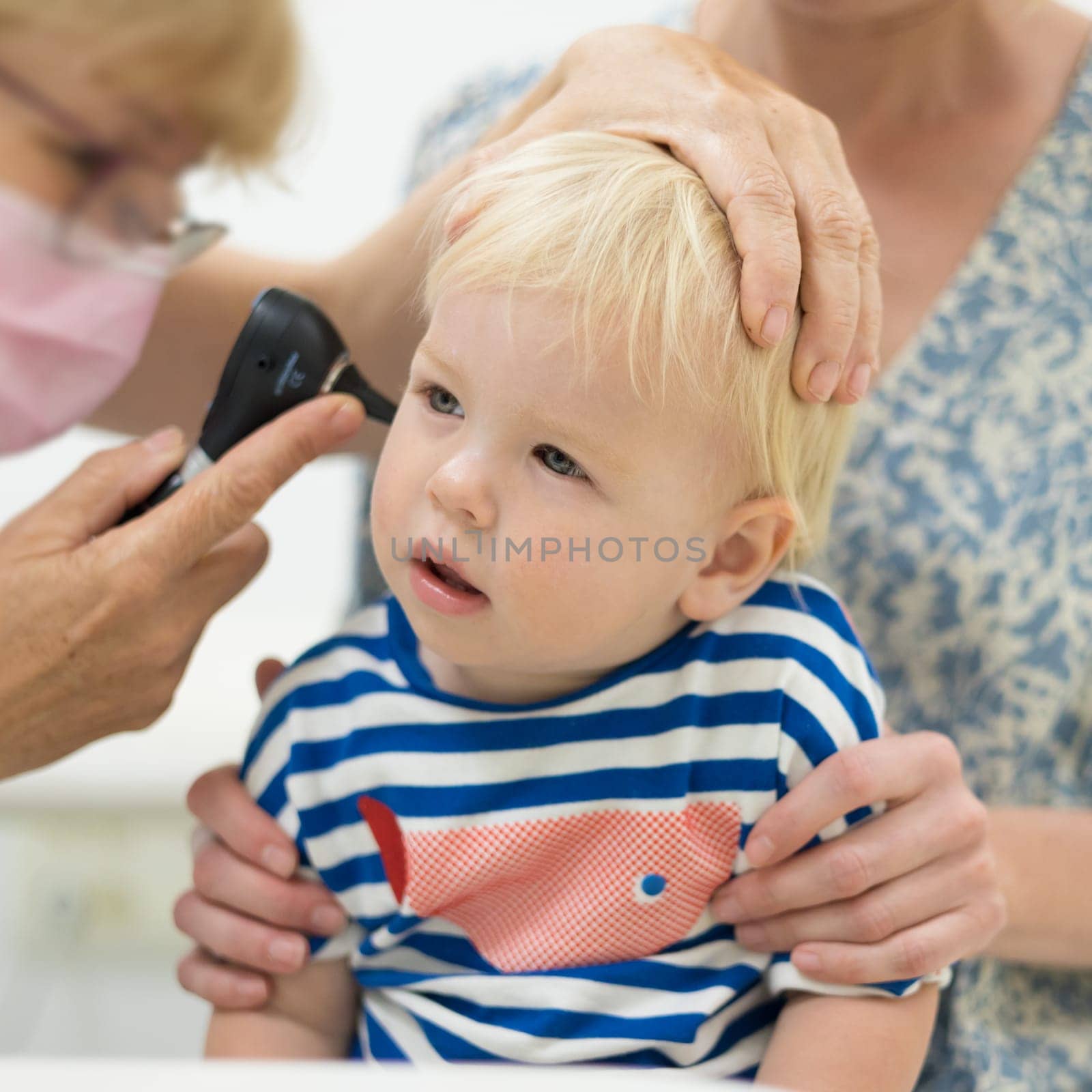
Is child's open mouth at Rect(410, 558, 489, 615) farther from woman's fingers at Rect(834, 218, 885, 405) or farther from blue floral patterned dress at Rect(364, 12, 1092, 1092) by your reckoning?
blue floral patterned dress at Rect(364, 12, 1092, 1092)

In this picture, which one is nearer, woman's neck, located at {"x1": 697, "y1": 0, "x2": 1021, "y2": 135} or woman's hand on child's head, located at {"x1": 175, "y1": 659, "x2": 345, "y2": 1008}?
woman's hand on child's head, located at {"x1": 175, "y1": 659, "x2": 345, "y2": 1008}

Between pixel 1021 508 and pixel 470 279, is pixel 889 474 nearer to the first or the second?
pixel 1021 508

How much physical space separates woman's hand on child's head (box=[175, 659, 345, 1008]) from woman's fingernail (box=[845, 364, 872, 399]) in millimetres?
519

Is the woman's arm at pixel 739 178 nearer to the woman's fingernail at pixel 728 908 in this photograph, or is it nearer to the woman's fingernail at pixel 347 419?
the woman's fingernail at pixel 347 419

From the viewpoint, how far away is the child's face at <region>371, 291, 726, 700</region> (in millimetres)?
743

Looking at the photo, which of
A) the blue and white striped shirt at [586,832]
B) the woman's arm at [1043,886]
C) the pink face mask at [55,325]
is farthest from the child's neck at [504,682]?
the pink face mask at [55,325]

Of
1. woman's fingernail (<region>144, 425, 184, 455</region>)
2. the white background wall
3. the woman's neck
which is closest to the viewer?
woman's fingernail (<region>144, 425, 184, 455</region>)

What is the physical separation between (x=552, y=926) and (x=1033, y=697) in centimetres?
45

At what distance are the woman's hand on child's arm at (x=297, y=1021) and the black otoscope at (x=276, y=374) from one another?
1.29 feet

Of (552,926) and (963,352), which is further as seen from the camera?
(963,352)

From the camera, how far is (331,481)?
1724mm

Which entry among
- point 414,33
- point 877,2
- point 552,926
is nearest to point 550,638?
point 552,926

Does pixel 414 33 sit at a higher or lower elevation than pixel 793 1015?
higher

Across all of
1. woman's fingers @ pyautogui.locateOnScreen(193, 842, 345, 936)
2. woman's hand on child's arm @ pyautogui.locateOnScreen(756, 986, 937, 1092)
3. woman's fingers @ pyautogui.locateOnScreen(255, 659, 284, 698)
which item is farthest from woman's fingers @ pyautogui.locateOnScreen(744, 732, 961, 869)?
woman's fingers @ pyautogui.locateOnScreen(255, 659, 284, 698)
